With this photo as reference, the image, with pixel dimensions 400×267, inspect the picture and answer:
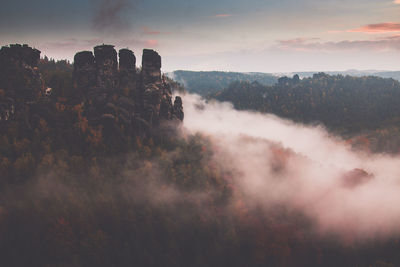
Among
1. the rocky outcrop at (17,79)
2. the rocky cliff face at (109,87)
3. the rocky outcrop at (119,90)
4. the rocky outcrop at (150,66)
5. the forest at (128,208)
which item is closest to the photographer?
the forest at (128,208)

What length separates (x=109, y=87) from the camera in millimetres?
88688

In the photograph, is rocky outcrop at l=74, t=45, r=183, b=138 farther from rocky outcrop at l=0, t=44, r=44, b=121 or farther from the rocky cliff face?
rocky outcrop at l=0, t=44, r=44, b=121

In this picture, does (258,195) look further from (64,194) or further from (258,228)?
(64,194)

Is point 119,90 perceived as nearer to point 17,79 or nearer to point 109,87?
point 109,87

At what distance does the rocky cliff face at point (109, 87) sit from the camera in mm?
73938

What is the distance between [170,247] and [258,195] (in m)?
44.4

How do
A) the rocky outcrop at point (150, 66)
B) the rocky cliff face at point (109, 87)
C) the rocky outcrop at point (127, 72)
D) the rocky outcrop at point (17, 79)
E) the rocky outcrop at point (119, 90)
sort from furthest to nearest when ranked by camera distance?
the rocky outcrop at point (127, 72)
the rocky outcrop at point (150, 66)
the rocky outcrop at point (119, 90)
the rocky cliff face at point (109, 87)
the rocky outcrop at point (17, 79)

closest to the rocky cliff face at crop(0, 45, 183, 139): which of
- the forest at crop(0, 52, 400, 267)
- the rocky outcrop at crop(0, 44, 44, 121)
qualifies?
the rocky outcrop at crop(0, 44, 44, 121)

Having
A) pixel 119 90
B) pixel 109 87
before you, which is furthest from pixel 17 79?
pixel 119 90

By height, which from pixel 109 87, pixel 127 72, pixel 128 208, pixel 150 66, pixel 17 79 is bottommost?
pixel 128 208

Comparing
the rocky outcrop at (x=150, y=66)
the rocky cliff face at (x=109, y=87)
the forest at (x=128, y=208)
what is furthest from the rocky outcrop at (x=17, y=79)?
the rocky outcrop at (x=150, y=66)

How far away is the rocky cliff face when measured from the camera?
7394cm

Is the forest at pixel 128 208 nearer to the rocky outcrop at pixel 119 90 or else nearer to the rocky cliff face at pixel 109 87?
the rocky cliff face at pixel 109 87

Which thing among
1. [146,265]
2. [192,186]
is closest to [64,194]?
[146,265]
